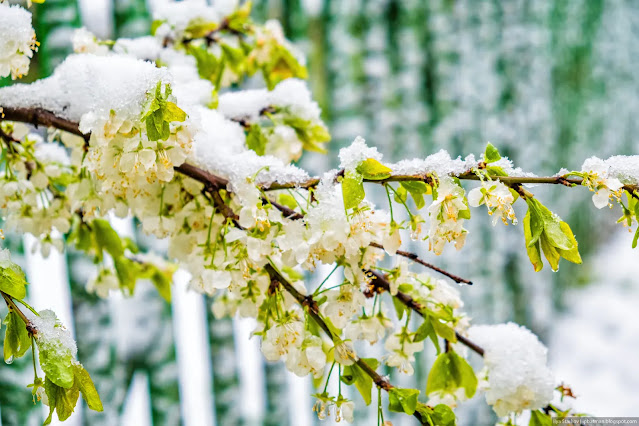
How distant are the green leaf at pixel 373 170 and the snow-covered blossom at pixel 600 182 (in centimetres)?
11

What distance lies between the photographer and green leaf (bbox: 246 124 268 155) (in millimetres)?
483

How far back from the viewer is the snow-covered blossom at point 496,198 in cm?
30

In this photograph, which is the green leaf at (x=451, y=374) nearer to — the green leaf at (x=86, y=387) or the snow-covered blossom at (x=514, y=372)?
the snow-covered blossom at (x=514, y=372)

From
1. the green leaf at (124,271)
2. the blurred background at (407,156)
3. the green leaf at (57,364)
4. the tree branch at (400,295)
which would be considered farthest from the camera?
the blurred background at (407,156)

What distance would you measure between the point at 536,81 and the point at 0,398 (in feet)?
5.51

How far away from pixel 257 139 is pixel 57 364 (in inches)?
9.9

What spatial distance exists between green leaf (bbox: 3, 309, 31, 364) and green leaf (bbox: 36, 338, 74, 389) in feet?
0.05

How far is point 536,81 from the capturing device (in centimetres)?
179

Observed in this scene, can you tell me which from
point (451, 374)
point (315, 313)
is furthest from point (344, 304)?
point (451, 374)

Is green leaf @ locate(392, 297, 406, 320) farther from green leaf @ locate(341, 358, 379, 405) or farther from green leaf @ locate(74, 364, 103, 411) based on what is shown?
green leaf @ locate(74, 364, 103, 411)

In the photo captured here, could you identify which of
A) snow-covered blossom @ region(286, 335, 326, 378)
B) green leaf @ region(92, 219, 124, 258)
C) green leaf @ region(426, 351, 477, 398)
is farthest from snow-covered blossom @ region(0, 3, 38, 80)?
green leaf @ region(426, 351, 477, 398)

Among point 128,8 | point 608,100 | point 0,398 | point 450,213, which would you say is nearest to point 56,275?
point 0,398

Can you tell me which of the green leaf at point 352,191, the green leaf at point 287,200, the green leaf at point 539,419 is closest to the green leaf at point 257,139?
the green leaf at point 287,200

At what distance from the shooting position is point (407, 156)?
138 cm
